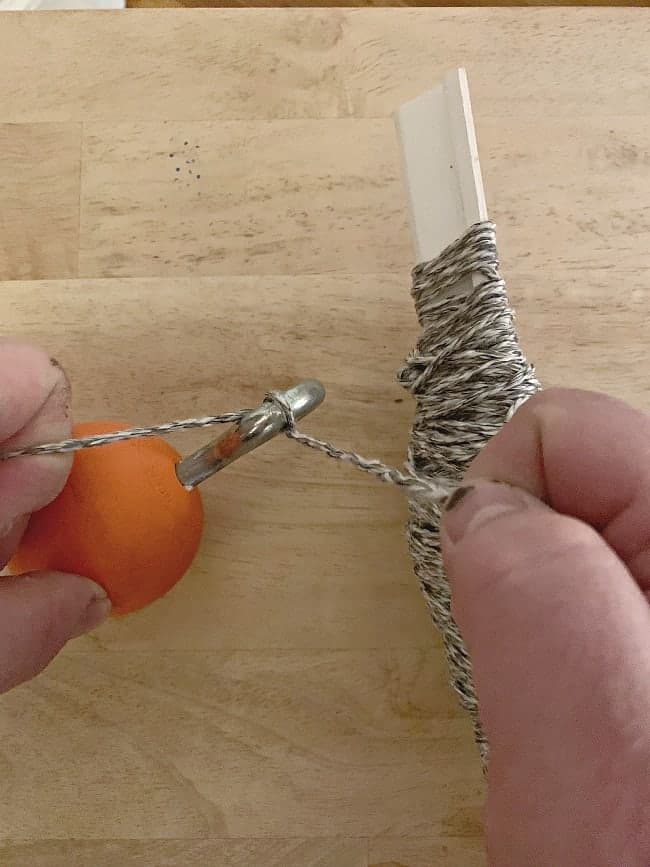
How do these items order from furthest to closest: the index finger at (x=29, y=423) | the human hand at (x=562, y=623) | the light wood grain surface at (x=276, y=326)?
the light wood grain surface at (x=276, y=326) → the index finger at (x=29, y=423) → the human hand at (x=562, y=623)

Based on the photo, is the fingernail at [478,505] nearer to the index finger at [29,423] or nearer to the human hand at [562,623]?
the human hand at [562,623]

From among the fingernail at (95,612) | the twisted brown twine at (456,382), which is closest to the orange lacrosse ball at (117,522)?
the fingernail at (95,612)

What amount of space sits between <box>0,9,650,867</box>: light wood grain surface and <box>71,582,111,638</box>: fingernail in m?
0.05

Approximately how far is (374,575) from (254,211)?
1.05ft

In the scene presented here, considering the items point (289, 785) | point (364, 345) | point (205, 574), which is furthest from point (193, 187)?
point (289, 785)

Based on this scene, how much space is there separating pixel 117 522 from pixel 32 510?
0.18ft

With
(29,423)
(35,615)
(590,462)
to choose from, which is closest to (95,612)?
(35,615)

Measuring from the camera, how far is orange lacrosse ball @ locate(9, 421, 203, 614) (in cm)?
55

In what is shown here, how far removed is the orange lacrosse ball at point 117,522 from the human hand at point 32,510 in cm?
1

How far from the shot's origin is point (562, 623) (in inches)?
13.1

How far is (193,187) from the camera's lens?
69 centimetres

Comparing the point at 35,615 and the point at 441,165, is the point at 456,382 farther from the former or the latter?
the point at 35,615

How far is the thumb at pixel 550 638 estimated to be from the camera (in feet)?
1.03

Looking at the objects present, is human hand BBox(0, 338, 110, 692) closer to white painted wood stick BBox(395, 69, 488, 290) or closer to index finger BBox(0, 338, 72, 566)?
index finger BBox(0, 338, 72, 566)
